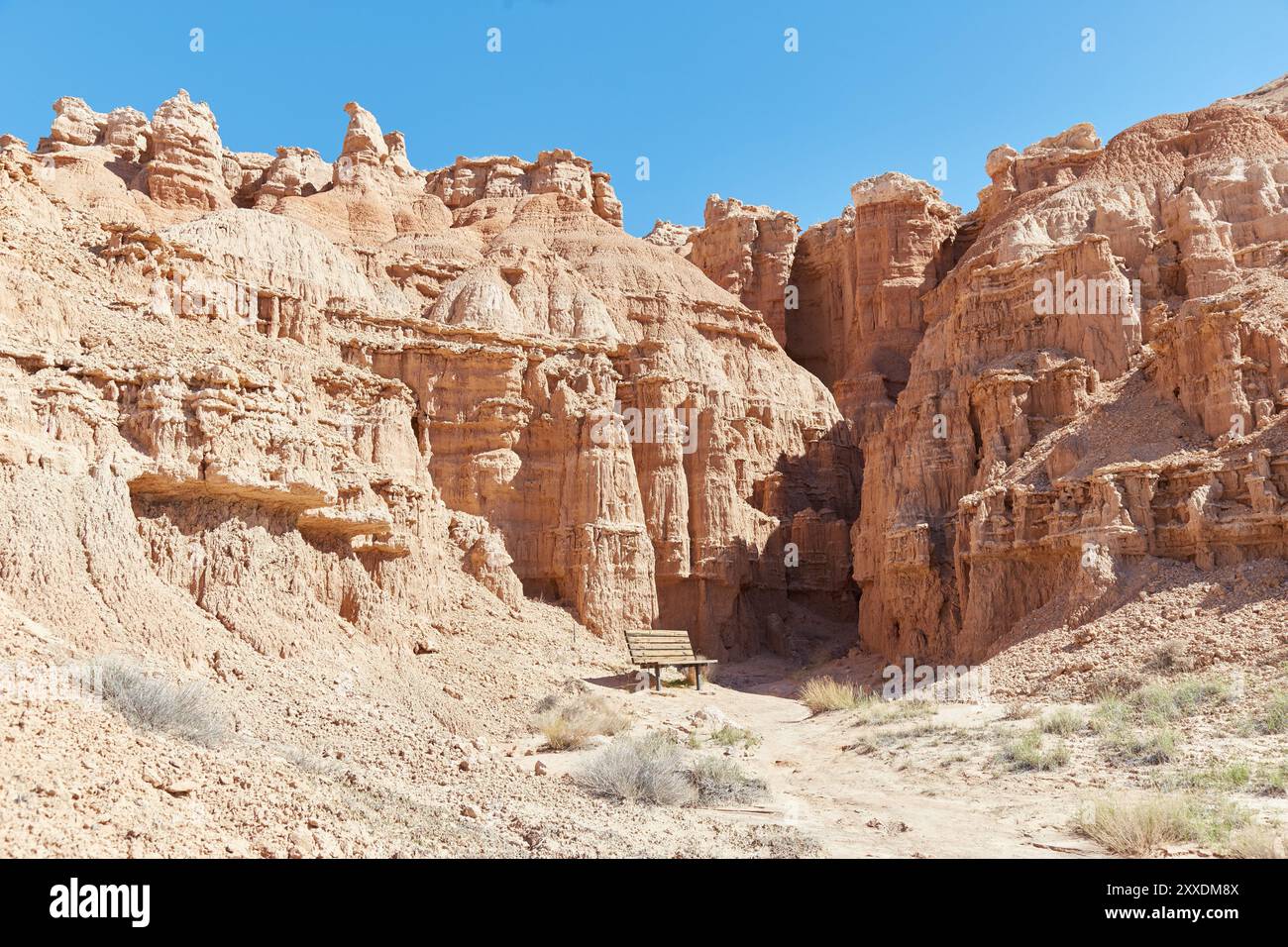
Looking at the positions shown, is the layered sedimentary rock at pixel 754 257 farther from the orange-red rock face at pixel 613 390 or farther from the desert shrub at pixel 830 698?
the desert shrub at pixel 830 698

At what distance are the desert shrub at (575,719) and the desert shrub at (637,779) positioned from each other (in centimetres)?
389

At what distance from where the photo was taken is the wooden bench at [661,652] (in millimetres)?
28422

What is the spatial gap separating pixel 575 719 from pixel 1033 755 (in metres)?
8.98

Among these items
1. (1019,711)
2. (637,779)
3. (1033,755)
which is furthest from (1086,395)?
(637,779)

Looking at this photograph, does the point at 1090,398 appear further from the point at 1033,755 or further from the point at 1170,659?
the point at 1033,755

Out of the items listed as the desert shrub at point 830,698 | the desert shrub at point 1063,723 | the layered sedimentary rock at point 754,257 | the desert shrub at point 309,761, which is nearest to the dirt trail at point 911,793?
the desert shrub at point 830,698

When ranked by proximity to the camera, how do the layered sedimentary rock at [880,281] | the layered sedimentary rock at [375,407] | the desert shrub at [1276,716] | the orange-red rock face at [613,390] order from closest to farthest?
the desert shrub at [1276,716] < the layered sedimentary rock at [375,407] < the orange-red rock face at [613,390] < the layered sedimentary rock at [880,281]

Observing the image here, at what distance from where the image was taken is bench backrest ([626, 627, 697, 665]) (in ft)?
93.4

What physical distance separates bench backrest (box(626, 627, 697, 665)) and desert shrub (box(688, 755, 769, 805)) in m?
13.6

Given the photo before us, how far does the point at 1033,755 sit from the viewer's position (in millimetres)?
15055

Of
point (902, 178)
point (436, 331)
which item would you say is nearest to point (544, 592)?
point (436, 331)

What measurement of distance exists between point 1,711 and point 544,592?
27.8m
